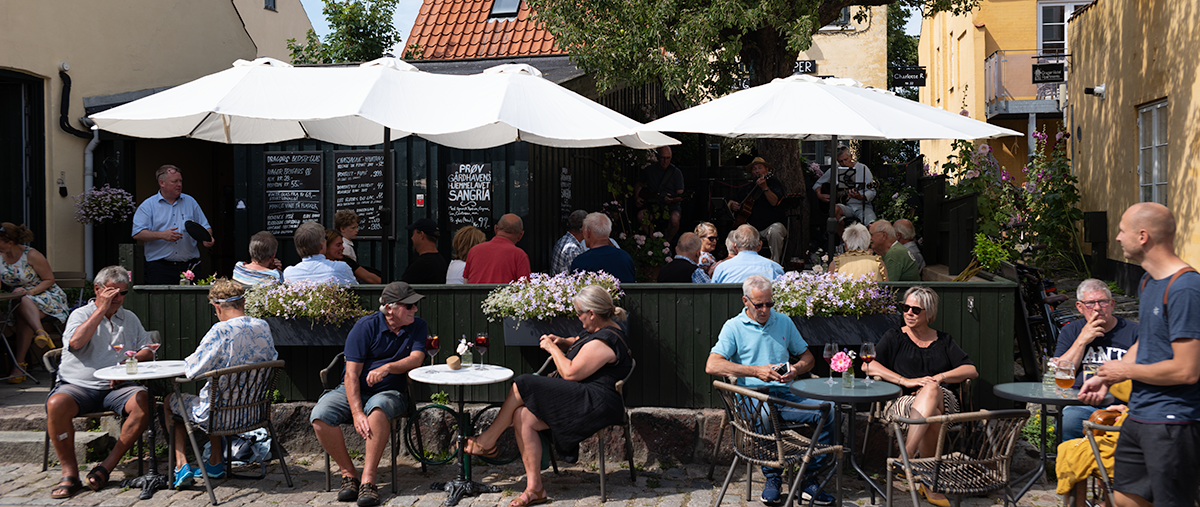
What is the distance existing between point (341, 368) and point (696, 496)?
8.45ft

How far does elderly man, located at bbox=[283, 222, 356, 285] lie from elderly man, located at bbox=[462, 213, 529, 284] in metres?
0.92

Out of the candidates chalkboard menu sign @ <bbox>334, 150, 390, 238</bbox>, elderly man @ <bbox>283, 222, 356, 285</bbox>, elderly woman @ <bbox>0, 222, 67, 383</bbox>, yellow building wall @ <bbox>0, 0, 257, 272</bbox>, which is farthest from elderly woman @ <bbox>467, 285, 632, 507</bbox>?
yellow building wall @ <bbox>0, 0, 257, 272</bbox>

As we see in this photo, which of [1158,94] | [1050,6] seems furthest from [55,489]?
[1050,6]

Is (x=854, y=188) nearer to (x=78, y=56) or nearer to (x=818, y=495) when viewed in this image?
(x=818, y=495)

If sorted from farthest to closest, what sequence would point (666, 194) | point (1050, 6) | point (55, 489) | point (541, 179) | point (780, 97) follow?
1. point (1050, 6)
2. point (666, 194)
3. point (541, 179)
4. point (780, 97)
5. point (55, 489)

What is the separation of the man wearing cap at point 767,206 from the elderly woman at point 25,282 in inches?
275

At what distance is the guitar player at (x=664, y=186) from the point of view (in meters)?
11.4

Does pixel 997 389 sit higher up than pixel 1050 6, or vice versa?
pixel 1050 6

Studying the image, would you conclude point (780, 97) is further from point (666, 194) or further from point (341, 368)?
point (666, 194)

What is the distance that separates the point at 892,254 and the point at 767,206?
3.37 metres

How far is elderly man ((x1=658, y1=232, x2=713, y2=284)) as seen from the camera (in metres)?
7.00

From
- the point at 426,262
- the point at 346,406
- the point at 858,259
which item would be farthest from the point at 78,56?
the point at 858,259

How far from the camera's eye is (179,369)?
553 cm

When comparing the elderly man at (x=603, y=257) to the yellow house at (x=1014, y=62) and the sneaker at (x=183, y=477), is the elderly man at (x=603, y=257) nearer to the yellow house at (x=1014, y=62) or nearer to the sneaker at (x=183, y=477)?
the sneaker at (x=183, y=477)
